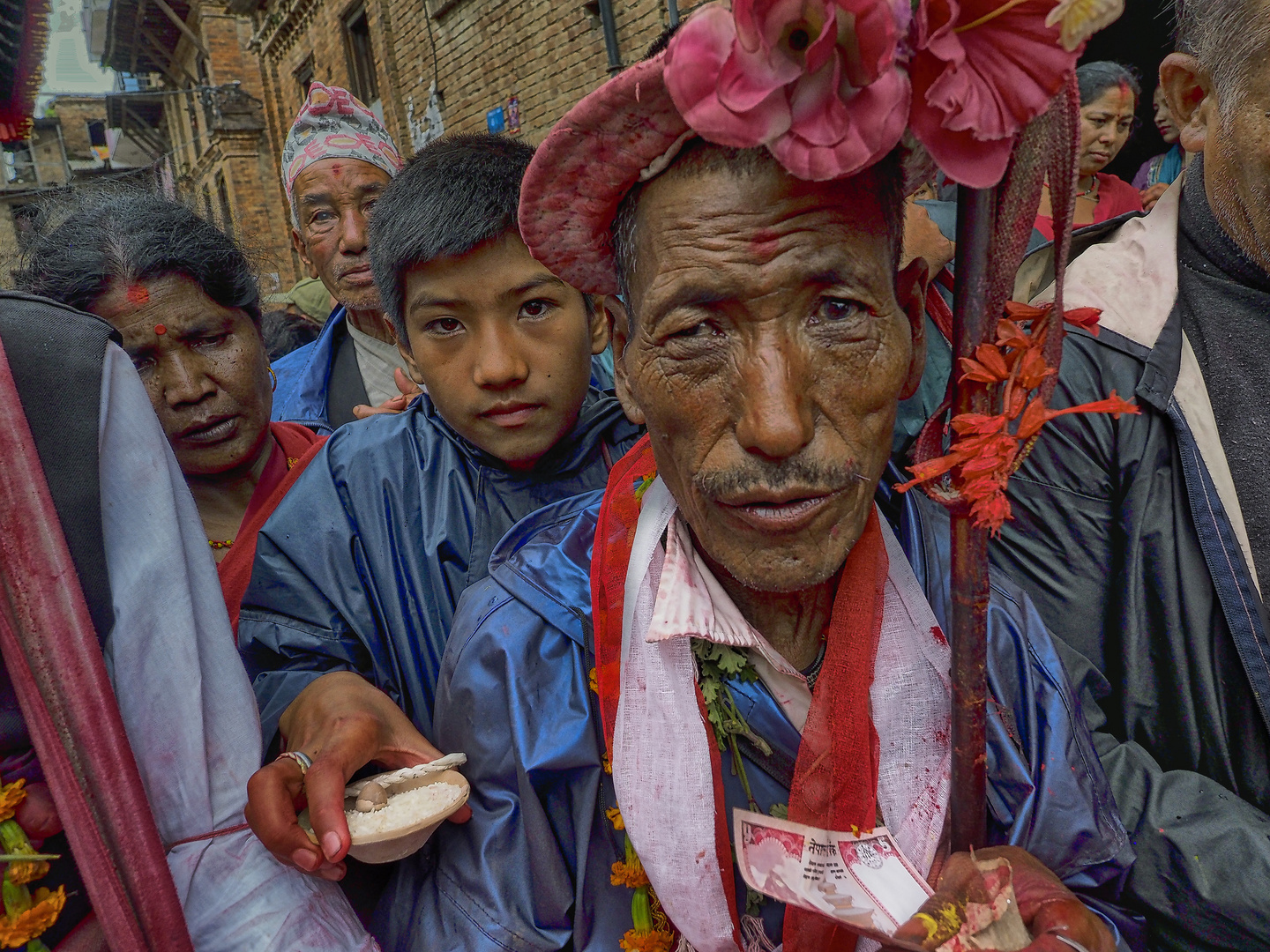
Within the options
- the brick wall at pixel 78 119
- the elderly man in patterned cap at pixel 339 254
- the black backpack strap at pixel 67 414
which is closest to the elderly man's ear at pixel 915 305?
the black backpack strap at pixel 67 414

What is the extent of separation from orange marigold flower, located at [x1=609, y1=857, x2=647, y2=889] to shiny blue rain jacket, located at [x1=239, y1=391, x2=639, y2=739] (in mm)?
648

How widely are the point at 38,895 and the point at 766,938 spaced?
1089mm

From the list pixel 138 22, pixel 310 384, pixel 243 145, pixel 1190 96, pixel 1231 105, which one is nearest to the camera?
pixel 1231 105

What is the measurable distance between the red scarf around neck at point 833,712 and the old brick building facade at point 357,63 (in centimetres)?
242

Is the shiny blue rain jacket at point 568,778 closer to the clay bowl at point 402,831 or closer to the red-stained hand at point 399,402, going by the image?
the clay bowl at point 402,831

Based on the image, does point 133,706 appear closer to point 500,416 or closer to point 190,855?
point 190,855

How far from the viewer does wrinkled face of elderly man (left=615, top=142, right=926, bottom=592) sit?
3.70ft

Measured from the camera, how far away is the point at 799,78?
94cm

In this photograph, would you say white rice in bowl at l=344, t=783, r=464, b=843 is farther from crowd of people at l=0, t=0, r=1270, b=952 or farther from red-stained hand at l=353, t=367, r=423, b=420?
red-stained hand at l=353, t=367, r=423, b=420

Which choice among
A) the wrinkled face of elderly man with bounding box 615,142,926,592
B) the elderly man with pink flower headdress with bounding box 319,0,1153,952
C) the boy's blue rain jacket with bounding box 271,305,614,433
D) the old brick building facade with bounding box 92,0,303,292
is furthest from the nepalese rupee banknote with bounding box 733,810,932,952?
the old brick building facade with bounding box 92,0,303,292

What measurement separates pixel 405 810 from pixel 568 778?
0.95 ft

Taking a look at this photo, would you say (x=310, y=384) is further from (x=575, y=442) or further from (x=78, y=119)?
(x=78, y=119)

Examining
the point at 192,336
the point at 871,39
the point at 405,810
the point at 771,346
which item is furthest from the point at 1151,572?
the point at 192,336

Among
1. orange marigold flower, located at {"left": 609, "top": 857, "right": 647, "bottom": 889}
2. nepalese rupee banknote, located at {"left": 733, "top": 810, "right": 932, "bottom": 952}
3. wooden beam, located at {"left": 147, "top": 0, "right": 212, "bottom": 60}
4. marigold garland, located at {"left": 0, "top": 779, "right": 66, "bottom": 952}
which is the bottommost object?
orange marigold flower, located at {"left": 609, "top": 857, "right": 647, "bottom": 889}
